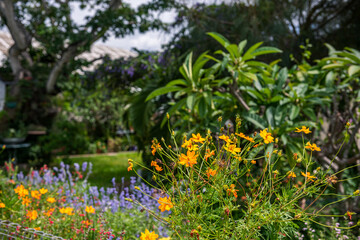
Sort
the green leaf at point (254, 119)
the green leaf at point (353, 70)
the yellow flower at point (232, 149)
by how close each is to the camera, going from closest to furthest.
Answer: the yellow flower at point (232, 149) → the green leaf at point (254, 119) → the green leaf at point (353, 70)

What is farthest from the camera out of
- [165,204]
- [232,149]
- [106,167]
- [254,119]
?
[106,167]

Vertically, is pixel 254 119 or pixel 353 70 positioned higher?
pixel 353 70

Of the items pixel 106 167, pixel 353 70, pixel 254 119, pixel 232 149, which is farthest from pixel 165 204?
pixel 106 167

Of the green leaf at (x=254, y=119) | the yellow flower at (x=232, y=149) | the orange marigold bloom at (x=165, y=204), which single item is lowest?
the orange marigold bloom at (x=165, y=204)

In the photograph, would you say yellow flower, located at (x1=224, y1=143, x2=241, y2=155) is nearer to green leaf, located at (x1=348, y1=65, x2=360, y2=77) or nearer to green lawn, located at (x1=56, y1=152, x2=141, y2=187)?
green leaf, located at (x1=348, y1=65, x2=360, y2=77)

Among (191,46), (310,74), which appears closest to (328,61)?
(310,74)

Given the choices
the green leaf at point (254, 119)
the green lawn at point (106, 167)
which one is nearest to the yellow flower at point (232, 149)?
the green leaf at point (254, 119)

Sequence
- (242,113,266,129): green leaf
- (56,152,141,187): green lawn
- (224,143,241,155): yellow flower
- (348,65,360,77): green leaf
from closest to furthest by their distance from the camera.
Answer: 1. (224,143,241,155): yellow flower
2. (242,113,266,129): green leaf
3. (348,65,360,77): green leaf
4. (56,152,141,187): green lawn

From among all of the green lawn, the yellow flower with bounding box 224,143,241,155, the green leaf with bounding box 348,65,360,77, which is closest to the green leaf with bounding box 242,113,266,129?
the green leaf with bounding box 348,65,360,77

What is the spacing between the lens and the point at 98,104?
8.21 metres

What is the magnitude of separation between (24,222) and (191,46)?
2.57m

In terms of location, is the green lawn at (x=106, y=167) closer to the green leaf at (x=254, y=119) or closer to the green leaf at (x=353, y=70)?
the green leaf at (x=254, y=119)

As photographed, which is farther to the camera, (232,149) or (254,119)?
(254,119)

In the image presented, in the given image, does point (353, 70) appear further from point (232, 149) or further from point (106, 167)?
point (106, 167)
